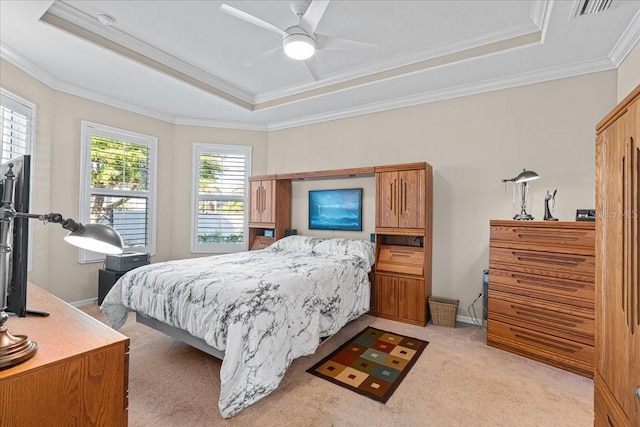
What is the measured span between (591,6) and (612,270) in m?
2.17

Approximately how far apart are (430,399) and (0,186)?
2567 mm

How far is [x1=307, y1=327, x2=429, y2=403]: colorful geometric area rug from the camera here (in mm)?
2230

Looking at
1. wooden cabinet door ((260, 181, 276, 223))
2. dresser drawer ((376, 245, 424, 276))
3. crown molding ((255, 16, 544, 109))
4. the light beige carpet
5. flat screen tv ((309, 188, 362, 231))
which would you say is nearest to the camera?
the light beige carpet

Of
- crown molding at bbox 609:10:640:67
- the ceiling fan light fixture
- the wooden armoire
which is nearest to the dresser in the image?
the wooden armoire

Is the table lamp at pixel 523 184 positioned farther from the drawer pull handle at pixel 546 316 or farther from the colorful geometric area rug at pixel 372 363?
the colorful geometric area rug at pixel 372 363

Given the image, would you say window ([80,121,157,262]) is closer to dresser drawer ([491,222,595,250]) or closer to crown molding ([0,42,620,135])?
crown molding ([0,42,620,135])

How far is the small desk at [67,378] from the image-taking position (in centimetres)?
89

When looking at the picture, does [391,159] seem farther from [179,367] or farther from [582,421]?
[179,367]

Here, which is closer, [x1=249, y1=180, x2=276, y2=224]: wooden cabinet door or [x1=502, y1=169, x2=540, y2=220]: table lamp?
[x1=502, y1=169, x2=540, y2=220]: table lamp

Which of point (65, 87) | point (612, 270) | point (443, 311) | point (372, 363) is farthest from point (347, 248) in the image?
point (65, 87)

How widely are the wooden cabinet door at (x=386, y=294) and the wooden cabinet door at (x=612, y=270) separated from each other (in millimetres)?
2343

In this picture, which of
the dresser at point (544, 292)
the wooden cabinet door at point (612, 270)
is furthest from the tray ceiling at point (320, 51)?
the wooden cabinet door at point (612, 270)

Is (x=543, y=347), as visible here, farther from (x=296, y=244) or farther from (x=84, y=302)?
(x=84, y=302)

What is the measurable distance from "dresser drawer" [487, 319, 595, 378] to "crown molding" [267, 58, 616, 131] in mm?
2547
